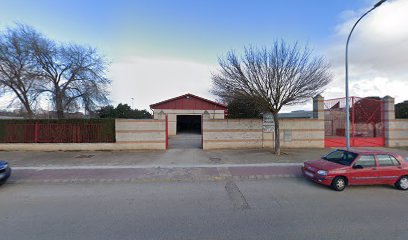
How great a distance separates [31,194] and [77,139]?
7864mm

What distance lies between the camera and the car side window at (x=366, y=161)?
20.3 feet

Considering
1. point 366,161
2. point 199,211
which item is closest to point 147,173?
point 199,211

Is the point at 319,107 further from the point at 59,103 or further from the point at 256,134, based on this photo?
the point at 59,103

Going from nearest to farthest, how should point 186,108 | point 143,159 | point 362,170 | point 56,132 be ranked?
point 362,170 < point 143,159 < point 56,132 < point 186,108

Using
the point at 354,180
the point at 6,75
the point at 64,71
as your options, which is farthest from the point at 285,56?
the point at 6,75

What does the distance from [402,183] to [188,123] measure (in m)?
24.7

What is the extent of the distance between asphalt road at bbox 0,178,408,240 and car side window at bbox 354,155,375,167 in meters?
0.76

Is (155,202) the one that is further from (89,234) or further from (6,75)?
(6,75)

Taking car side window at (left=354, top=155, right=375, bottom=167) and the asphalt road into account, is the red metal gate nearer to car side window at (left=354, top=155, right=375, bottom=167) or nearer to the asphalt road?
car side window at (left=354, top=155, right=375, bottom=167)

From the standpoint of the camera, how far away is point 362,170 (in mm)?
6055

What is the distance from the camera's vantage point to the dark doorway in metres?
27.1

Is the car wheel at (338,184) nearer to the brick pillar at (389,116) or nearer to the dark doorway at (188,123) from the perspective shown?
the brick pillar at (389,116)

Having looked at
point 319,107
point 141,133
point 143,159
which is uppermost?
point 319,107

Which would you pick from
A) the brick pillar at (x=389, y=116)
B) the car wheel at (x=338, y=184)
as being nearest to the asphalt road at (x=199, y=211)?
the car wheel at (x=338, y=184)
